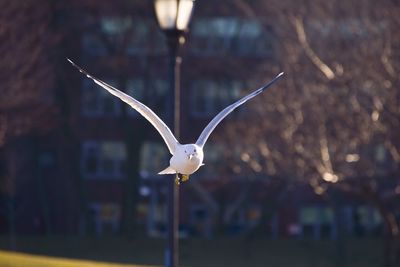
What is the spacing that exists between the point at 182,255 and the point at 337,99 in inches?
383

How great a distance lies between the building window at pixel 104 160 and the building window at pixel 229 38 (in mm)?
11411

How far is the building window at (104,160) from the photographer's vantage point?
168ft

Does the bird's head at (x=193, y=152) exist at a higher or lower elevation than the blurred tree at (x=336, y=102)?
lower

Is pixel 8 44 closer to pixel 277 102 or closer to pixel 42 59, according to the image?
pixel 42 59

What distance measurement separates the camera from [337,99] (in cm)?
2569

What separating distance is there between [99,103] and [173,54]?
36.4m

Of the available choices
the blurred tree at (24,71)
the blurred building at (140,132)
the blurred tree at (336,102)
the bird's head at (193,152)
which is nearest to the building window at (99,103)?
the blurred building at (140,132)

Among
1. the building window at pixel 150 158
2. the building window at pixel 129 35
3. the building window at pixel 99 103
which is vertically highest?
the building window at pixel 129 35

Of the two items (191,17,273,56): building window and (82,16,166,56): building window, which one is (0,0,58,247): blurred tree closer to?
(82,16,166,56): building window

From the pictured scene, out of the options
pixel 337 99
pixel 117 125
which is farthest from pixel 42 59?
pixel 117 125

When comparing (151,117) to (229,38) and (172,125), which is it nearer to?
(172,125)

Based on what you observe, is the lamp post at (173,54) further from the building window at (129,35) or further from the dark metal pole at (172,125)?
the building window at (129,35)

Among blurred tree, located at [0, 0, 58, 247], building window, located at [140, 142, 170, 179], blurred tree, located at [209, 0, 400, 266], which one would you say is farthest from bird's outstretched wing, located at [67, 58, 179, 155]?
building window, located at [140, 142, 170, 179]

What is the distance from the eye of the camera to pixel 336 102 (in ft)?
85.4
